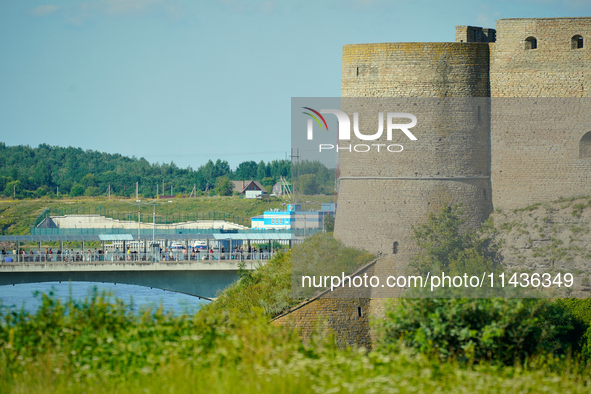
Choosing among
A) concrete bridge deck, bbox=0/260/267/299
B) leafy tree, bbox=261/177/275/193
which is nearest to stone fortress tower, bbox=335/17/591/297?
concrete bridge deck, bbox=0/260/267/299

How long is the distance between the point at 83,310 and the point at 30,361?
75.5 inches

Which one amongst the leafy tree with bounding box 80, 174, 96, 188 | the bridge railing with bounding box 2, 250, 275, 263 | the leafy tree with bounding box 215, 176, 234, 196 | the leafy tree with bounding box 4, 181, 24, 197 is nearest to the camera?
the bridge railing with bounding box 2, 250, 275, 263

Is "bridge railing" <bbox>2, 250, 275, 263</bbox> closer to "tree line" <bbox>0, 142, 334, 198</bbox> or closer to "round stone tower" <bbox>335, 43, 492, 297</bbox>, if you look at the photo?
"round stone tower" <bbox>335, 43, 492, 297</bbox>

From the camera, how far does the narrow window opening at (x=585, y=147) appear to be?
28.2m

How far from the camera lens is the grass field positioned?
97.9 m

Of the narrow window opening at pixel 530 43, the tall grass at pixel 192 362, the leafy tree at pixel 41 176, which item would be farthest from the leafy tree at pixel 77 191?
the tall grass at pixel 192 362

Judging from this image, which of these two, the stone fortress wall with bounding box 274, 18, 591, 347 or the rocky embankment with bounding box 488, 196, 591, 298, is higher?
the stone fortress wall with bounding box 274, 18, 591, 347

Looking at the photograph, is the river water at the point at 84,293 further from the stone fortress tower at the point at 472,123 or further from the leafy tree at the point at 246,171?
the leafy tree at the point at 246,171

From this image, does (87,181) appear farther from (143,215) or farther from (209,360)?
(209,360)

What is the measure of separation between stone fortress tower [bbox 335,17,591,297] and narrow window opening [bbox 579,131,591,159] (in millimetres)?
37

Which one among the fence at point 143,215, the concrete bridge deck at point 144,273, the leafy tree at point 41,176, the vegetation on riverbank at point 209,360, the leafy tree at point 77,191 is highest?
the leafy tree at point 41,176

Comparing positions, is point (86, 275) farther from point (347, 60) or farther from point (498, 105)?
point (498, 105)

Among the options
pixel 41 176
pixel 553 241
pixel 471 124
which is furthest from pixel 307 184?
pixel 41 176

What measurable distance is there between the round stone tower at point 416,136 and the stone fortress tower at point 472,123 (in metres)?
0.03
